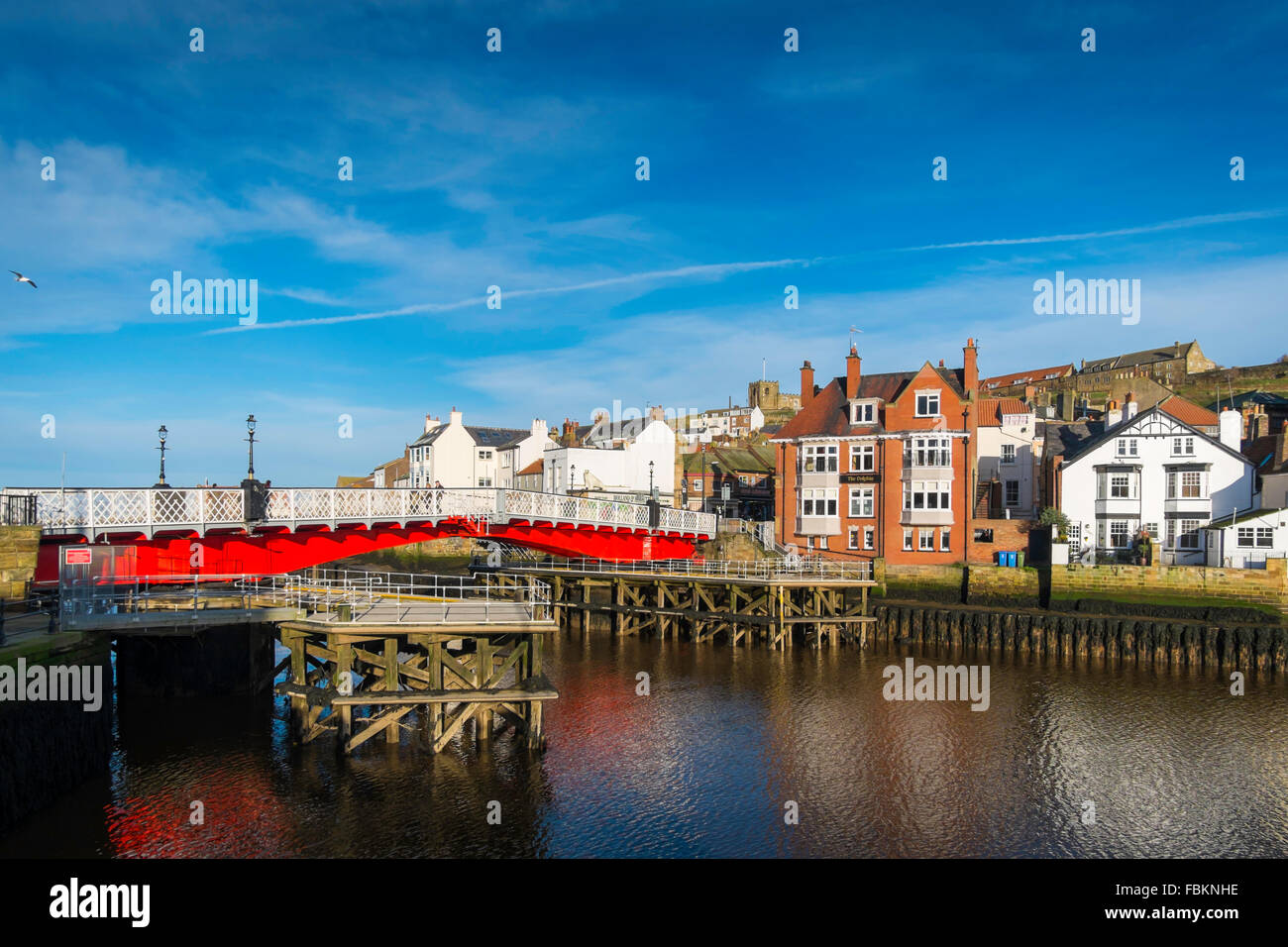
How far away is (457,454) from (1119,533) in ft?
190

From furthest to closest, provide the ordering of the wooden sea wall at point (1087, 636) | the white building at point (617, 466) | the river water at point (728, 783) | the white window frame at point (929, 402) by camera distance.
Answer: the white building at point (617, 466) → the white window frame at point (929, 402) → the wooden sea wall at point (1087, 636) → the river water at point (728, 783)

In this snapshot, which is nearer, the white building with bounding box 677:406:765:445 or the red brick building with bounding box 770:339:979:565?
the red brick building with bounding box 770:339:979:565

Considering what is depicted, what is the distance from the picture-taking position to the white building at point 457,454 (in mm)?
82562

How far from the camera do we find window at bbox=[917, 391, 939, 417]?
158ft

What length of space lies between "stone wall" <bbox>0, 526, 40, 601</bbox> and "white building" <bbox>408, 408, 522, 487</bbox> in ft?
192

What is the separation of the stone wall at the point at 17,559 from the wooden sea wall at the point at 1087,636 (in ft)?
111

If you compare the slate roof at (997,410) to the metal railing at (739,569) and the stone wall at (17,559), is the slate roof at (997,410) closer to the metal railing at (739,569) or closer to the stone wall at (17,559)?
the metal railing at (739,569)

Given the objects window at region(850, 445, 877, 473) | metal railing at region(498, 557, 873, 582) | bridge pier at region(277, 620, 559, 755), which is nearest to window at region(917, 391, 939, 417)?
window at region(850, 445, 877, 473)

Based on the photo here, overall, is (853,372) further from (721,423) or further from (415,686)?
(721,423)

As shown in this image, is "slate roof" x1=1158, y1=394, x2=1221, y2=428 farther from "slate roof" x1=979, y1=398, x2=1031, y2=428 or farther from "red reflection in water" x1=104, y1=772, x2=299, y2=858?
"red reflection in water" x1=104, y1=772, x2=299, y2=858

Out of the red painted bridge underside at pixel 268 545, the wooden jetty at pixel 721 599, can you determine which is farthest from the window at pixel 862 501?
the red painted bridge underside at pixel 268 545

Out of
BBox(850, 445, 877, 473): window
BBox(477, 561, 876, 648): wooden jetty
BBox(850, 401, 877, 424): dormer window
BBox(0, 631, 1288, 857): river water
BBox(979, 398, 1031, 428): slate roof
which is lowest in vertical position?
BBox(0, 631, 1288, 857): river water

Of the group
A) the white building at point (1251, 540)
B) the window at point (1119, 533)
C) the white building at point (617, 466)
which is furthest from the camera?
the white building at point (617, 466)

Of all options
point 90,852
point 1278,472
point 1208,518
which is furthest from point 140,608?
point 1278,472
